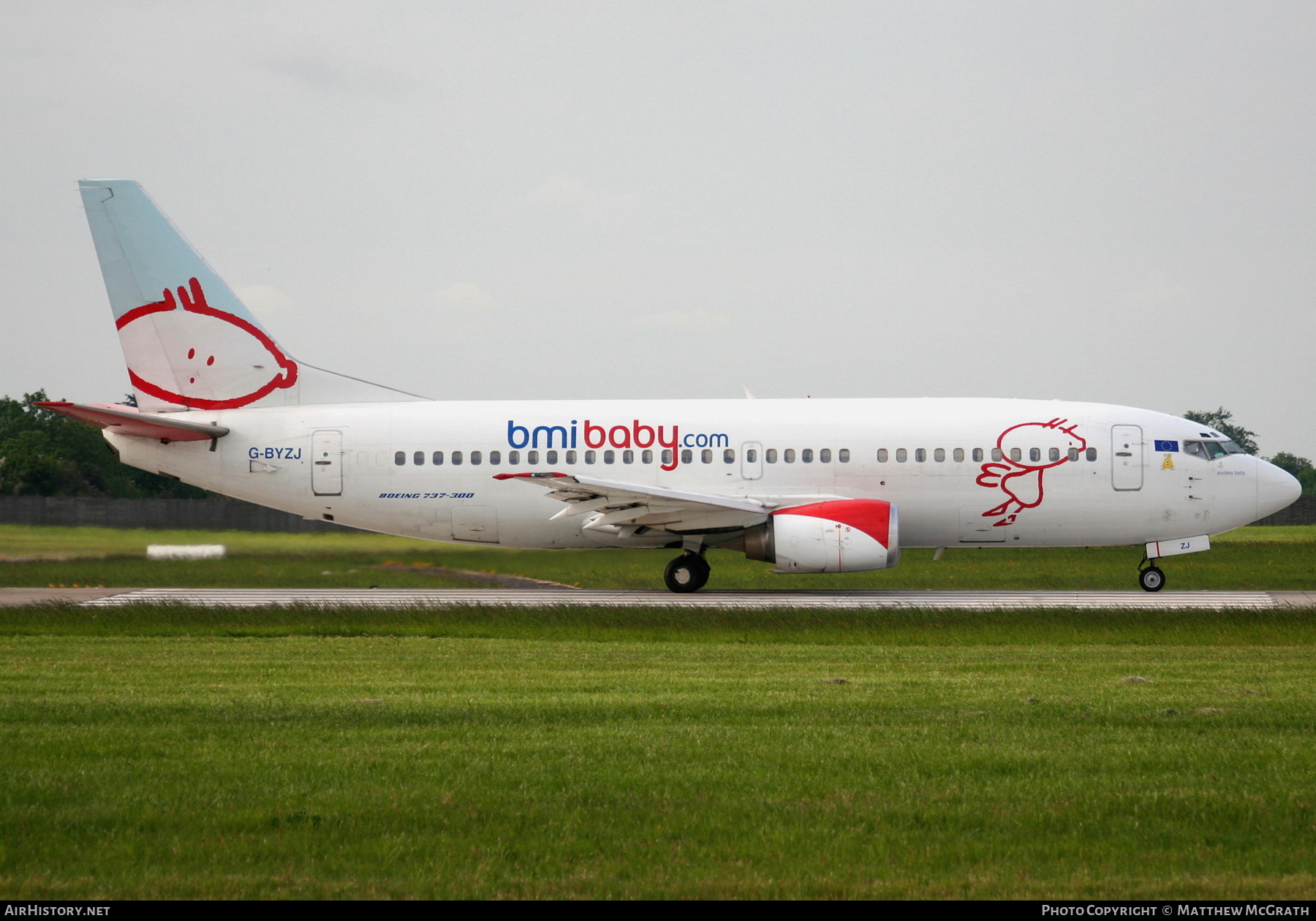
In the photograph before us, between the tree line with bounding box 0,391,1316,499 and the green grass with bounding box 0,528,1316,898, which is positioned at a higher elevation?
the tree line with bounding box 0,391,1316,499

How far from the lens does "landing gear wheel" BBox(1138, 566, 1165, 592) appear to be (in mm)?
26078

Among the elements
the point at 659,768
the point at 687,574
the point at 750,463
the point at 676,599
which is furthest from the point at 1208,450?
the point at 659,768

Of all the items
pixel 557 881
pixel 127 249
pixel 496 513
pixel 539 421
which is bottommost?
pixel 557 881

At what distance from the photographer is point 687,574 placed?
26.5 metres

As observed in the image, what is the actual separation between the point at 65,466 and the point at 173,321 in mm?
4575

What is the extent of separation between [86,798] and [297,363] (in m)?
21.0

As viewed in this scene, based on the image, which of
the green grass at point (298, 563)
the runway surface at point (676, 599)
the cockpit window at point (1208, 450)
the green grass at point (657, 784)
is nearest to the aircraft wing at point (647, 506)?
the green grass at point (298, 563)

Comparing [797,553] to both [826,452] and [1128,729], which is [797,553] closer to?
[826,452]

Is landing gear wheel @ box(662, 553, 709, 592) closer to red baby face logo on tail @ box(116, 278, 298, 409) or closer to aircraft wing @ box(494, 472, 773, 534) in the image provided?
aircraft wing @ box(494, 472, 773, 534)

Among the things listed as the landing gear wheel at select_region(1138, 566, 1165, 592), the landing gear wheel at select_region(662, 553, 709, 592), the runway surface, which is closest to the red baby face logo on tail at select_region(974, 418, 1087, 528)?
the runway surface

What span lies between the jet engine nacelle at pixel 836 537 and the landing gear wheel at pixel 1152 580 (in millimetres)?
5282

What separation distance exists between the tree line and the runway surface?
2707mm

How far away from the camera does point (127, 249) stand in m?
26.9

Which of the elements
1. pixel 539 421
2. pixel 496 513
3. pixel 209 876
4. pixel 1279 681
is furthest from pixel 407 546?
pixel 209 876
